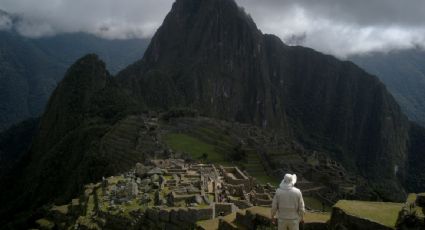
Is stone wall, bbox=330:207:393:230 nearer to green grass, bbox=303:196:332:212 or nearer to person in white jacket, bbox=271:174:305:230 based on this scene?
person in white jacket, bbox=271:174:305:230

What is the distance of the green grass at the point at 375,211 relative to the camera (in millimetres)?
13039

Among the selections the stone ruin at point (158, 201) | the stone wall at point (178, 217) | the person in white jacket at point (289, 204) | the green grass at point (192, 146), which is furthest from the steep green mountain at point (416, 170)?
the person in white jacket at point (289, 204)

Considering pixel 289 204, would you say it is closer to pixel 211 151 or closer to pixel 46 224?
pixel 46 224

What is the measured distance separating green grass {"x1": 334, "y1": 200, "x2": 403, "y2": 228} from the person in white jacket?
8.49 ft

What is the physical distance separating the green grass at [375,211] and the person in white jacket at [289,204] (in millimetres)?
2587

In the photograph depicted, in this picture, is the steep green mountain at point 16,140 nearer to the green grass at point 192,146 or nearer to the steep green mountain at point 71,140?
the steep green mountain at point 71,140

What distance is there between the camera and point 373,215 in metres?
13.4

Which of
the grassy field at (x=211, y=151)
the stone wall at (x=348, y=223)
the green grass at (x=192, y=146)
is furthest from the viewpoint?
the green grass at (x=192, y=146)

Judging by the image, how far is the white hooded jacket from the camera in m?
11.4

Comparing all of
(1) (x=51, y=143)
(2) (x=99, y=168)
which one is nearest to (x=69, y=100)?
(1) (x=51, y=143)

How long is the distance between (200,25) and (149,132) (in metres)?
111

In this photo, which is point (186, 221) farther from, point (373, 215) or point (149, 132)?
point (149, 132)

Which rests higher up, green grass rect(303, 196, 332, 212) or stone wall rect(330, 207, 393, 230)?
stone wall rect(330, 207, 393, 230)

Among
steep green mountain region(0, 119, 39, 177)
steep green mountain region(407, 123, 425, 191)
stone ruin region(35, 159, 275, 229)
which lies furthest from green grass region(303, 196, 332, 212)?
steep green mountain region(0, 119, 39, 177)
